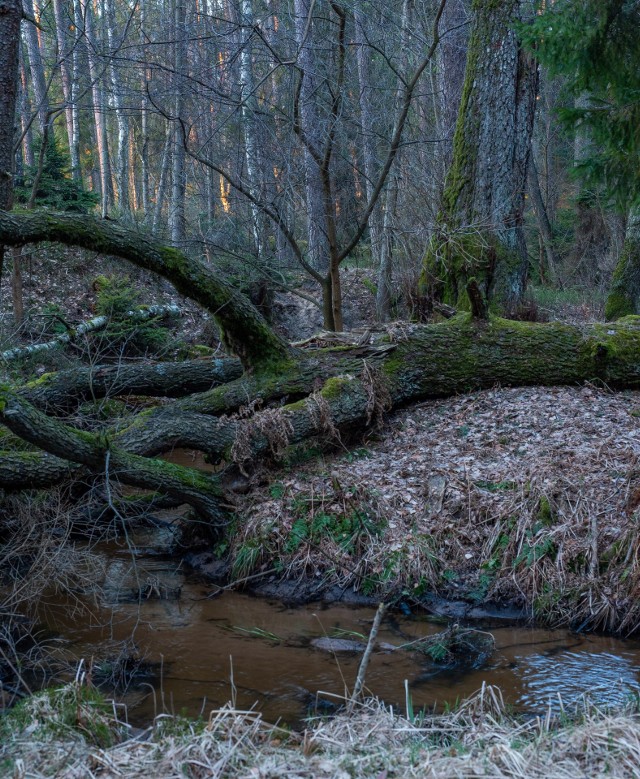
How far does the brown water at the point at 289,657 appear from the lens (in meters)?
4.78

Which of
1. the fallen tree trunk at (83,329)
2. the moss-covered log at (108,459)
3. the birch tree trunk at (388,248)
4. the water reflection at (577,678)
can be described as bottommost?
the water reflection at (577,678)

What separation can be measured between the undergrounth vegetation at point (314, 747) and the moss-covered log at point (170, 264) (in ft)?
14.2

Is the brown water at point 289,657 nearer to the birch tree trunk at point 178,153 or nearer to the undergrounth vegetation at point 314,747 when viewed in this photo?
the undergrounth vegetation at point 314,747

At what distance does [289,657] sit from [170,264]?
402 cm

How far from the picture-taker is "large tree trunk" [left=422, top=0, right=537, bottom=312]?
10211 millimetres

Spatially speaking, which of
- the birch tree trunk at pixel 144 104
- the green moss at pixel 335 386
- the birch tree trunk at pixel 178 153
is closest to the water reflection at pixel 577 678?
the green moss at pixel 335 386

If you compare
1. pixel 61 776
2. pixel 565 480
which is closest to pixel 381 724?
pixel 61 776

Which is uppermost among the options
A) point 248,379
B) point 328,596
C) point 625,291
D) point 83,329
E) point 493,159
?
point 493,159

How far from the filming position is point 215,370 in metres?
8.96

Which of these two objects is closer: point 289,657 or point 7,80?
point 289,657

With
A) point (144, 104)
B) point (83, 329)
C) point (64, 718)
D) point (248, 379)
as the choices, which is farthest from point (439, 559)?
point (144, 104)

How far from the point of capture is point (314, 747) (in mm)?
3314

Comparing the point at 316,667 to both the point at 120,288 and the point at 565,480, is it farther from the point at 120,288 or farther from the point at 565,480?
the point at 120,288

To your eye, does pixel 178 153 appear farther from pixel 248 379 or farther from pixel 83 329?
pixel 248 379
